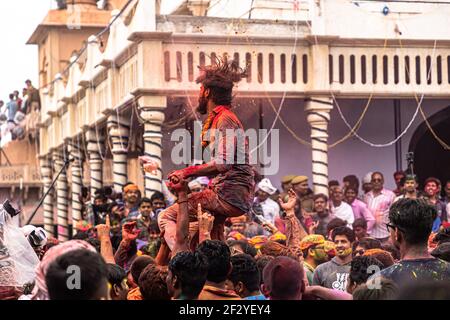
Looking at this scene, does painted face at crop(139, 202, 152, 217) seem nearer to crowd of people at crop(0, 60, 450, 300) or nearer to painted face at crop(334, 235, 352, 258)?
crowd of people at crop(0, 60, 450, 300)

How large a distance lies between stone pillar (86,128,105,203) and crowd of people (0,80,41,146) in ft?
32.8

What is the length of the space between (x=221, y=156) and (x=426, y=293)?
3.63m

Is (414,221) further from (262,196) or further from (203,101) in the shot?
(262,196)

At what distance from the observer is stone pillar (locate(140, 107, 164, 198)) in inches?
820

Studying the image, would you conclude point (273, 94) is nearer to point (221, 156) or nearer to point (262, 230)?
point (262, 230)

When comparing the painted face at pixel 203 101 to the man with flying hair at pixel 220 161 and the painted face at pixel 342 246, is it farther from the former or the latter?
the painted face at pixel 342 246

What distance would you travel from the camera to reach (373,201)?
19047mm

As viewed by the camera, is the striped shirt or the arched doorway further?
the arched doorway

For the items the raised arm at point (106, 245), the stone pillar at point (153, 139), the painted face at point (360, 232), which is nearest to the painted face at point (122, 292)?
the raised arm at point (106, 245)

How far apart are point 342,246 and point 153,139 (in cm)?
1005

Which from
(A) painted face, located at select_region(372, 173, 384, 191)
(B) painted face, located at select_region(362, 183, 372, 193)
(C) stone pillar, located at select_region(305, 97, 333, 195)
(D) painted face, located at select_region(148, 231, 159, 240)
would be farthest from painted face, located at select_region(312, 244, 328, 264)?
(C) stone pillar, located at select_region(305, 97, 333, 195)

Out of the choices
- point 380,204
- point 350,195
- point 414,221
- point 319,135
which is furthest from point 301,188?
point 414,221

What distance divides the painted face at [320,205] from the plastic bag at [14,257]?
8.88 meters

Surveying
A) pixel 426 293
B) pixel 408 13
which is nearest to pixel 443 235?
pixel 426 293
